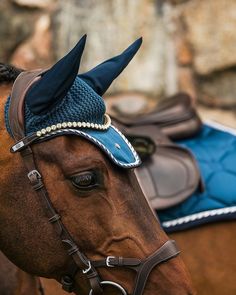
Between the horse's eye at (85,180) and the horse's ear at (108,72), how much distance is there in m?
0.29

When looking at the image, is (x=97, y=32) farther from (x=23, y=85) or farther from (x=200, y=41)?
(x=23, y=85)

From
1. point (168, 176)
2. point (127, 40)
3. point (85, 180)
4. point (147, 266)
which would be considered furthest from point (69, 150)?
point (127, 40)

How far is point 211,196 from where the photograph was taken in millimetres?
2268

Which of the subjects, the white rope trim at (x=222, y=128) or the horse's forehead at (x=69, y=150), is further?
the white rope trim at (x=222, y=128)

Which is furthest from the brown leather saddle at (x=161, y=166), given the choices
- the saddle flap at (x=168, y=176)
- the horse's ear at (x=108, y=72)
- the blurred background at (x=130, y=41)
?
the blurred background at (x=130, y=41)

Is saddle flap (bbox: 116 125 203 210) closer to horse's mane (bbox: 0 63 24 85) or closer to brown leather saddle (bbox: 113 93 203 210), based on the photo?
brown leather saddle (bbox: 113 93 203 210)

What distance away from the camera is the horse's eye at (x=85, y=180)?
1501 mm

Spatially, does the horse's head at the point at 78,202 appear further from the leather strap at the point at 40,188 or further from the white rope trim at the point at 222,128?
the white rope trim at the point at 222,128

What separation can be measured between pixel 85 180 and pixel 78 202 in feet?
0.20

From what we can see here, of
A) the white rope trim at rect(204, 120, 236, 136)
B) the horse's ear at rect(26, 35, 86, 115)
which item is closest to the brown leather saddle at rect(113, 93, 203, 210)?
the white rope trim at rect(204, 120, 236, 136)

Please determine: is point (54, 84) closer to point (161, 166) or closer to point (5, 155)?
point (5, 155)

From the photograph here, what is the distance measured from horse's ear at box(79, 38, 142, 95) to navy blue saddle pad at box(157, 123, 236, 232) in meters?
0.69

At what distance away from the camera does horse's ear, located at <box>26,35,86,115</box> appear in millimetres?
1447

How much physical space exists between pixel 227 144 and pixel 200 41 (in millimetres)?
1745
